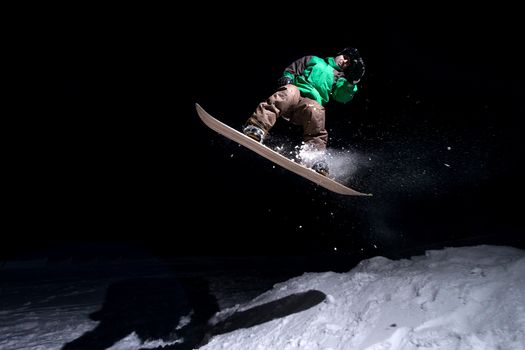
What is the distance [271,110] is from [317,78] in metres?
0.91

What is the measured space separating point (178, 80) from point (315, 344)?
1116cm

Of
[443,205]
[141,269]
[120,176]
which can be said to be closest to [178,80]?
[120,176]

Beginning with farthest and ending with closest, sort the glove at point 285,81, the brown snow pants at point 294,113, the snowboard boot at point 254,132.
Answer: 1. the glove at point 285,81
2. the brown snow pants at point 294,113
3. the snowboard boot at point 254,132

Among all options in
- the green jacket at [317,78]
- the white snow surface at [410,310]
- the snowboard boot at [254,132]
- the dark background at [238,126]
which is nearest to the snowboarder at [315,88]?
the green jacket at [317,78]

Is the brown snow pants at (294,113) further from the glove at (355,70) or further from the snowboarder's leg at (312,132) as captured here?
the glove at (355,70)

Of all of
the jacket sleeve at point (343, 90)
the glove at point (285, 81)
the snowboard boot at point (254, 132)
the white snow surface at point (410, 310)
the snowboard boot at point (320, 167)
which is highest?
the glove at point (285, 81)

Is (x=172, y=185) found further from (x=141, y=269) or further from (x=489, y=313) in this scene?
(x=489, y=313)

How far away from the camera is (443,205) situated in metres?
14.6

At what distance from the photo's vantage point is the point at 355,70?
3963mm

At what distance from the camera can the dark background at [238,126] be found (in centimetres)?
958

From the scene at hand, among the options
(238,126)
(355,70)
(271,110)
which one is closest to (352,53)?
(355,70)

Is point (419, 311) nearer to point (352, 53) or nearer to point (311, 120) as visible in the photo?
point (311, 120)

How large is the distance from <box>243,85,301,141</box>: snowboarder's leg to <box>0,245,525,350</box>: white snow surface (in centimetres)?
220

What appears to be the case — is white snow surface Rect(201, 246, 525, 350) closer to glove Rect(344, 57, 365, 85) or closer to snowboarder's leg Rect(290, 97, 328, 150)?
snowboarder's leg Rect(290, 97, 328, 150)
